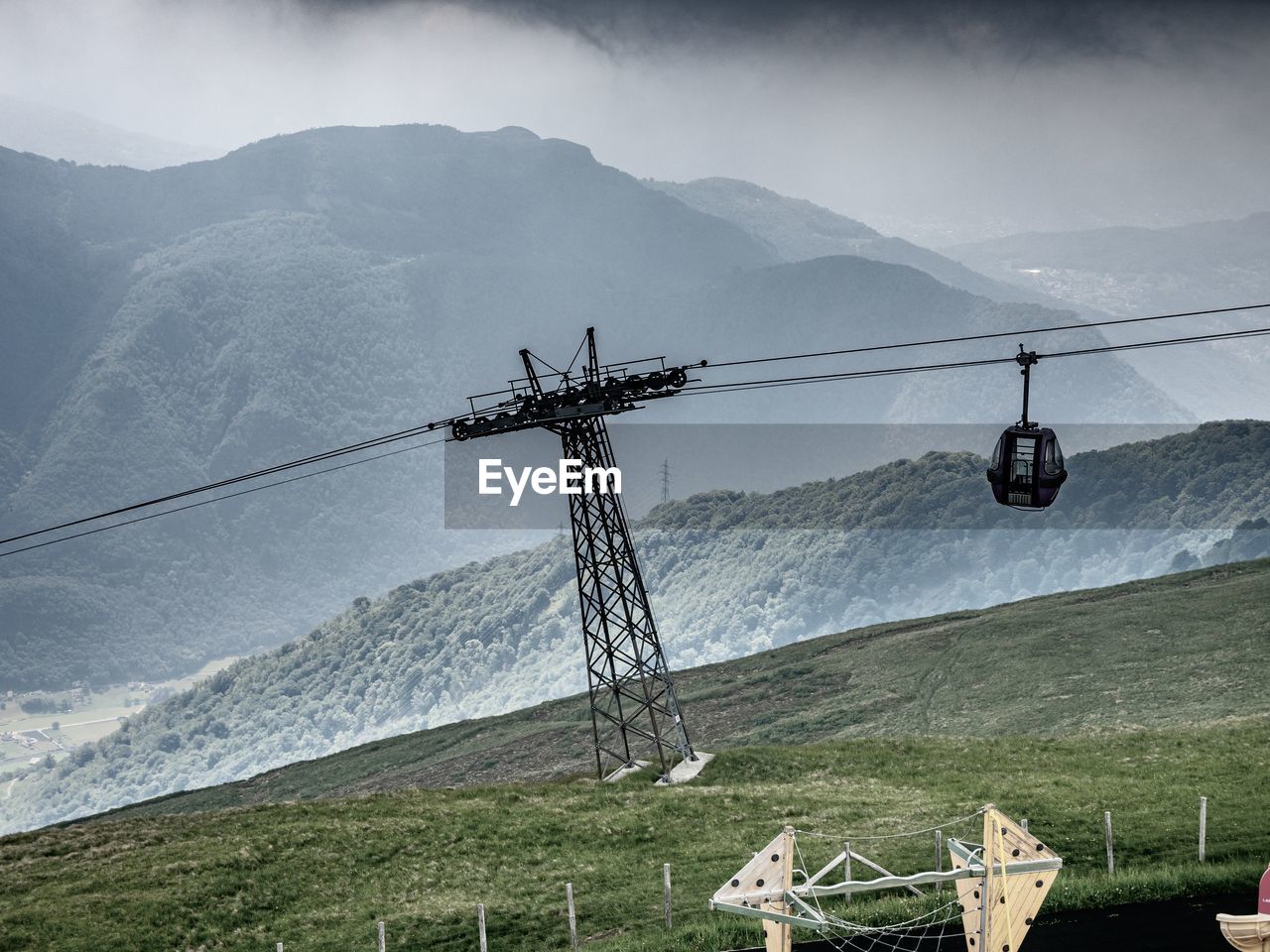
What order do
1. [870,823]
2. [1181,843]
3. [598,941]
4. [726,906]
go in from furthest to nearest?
A: [870,823]
[1181,843]
[598,941]
[726,906]

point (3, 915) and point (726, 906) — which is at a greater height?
point (726, 906)

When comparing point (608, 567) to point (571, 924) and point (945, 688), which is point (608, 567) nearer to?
point (571, 924)

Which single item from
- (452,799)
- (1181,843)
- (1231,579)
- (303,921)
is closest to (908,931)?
(1181,843)

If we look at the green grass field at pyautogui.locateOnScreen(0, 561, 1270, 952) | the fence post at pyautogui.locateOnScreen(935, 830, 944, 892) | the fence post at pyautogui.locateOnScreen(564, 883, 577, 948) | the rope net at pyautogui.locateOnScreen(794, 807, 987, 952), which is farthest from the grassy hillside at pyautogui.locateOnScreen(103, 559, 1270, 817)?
the fence post at pyautogui.locateOnScreen(564, 883, 577, 948)

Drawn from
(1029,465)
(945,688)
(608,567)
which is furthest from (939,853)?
(945,688)

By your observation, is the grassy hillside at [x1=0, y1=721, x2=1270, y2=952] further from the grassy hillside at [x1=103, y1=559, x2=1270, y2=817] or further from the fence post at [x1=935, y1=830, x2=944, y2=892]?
the grassy hillside at [x1=103, y1=559, x2=1270, y2=817]

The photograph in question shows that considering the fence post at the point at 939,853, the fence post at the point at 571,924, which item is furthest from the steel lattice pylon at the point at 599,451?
the fence post at the point at 571,924

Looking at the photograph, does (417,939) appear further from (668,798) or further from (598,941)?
(668,798)
